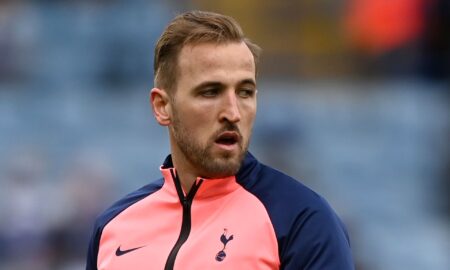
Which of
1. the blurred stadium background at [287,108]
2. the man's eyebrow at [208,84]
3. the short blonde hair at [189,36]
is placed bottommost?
the blurred stadium background at [287,108]

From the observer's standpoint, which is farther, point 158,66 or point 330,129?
point 330,129

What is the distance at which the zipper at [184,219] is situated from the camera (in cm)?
376

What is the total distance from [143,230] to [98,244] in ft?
0.68

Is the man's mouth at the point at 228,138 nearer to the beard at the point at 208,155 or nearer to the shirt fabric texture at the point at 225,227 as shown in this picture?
the beard at the point at 208,155

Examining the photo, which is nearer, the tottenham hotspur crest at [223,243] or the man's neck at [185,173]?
the tottenham hotspur crest at [223,243]

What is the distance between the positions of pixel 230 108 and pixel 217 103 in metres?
0.05

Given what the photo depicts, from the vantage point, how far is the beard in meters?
3.75

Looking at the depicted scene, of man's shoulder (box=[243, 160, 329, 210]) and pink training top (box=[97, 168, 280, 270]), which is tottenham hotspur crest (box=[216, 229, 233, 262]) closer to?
pink training top (box=[97, 168, 280, 270])

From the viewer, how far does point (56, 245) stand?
361 inches

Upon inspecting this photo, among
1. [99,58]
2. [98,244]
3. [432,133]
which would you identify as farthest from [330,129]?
[98,244]

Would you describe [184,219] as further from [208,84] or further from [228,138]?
[208,84]

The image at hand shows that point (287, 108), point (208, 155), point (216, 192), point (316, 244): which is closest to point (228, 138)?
point (208, 155)

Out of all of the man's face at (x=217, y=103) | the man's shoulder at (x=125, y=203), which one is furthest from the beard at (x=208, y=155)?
the man's shoulder at (x=125, y=203)

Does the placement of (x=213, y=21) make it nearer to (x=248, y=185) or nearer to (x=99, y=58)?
(x=248, y=185)
